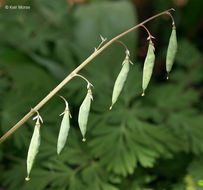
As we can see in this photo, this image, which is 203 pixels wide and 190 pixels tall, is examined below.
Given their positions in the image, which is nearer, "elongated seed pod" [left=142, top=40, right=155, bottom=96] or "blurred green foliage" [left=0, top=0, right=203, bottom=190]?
"elongated seed pod" [left=142, top=40, right=155, bottom=96]

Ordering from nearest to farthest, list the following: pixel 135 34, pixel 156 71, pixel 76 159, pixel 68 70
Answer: pixel 76 159, pixel 68 70, pixel 135 34, pixel 156 71

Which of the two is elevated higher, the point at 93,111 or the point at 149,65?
the point at 149,65

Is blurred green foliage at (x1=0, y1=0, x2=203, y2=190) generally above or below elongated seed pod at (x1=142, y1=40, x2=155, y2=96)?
below

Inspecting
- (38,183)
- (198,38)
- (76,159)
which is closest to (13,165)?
(38,183)

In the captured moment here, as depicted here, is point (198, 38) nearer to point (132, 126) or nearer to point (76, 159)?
point (132, 126)

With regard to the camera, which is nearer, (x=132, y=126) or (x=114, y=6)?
(x=132, y=126)

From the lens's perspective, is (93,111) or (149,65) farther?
(93,111)

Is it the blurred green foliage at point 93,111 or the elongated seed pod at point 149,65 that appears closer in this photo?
the elongated seed pod at point 149,65

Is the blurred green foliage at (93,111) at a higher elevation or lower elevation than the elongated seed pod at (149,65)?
lower
